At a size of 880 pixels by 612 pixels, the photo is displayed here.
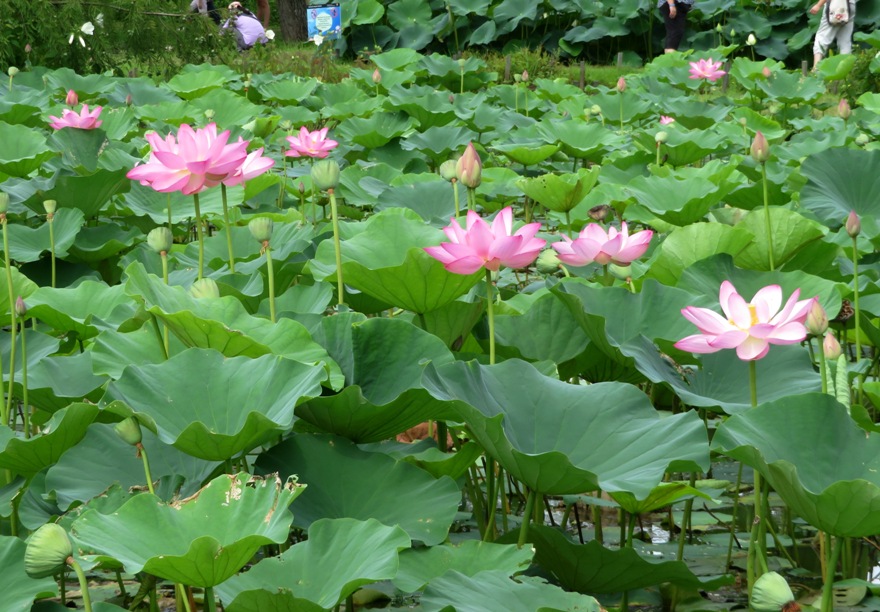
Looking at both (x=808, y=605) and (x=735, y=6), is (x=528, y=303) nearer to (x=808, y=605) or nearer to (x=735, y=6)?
(x=808, y=605)

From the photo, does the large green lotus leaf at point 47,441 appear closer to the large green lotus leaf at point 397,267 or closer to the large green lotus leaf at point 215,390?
the large green lotus leaf at point 215,390

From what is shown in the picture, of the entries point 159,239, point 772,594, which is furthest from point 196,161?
point 772,594

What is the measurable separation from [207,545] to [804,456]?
0.69 m

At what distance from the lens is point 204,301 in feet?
4.89

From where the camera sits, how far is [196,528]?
1050 mm

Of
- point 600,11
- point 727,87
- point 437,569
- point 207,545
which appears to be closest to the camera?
point 207,545

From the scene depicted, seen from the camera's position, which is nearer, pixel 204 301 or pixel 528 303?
pixel 204 301

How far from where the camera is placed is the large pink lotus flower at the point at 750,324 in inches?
48.9

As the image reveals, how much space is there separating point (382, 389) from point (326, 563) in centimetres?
37

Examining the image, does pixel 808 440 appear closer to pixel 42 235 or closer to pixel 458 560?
pixel 458 560

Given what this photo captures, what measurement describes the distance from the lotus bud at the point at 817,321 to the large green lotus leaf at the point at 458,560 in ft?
1.41

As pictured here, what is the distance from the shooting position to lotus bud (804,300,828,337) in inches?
49.0

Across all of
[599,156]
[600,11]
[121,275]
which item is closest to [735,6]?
[600,11]

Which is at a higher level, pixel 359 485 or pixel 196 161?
pixel 196 161
